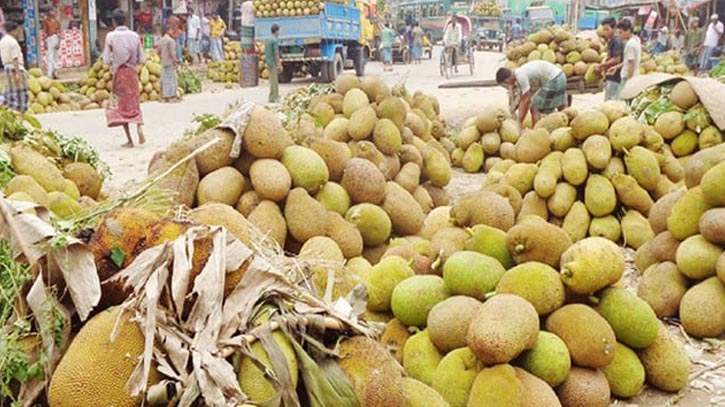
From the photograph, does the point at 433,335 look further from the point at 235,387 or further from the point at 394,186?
the point at 394,186

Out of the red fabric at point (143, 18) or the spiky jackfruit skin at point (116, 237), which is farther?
the red fabric at point (143, 18)

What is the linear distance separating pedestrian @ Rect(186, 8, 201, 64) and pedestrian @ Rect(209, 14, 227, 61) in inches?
20.4

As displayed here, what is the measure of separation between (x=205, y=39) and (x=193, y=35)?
1.27 metres

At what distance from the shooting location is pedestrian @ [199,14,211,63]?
855 inches

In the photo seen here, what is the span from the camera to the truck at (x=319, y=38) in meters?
16.7

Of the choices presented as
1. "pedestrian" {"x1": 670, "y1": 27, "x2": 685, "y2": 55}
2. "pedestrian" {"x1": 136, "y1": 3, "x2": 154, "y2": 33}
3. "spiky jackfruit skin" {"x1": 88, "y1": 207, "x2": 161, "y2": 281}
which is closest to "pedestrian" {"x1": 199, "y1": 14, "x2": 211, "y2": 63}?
"pedestrian" {"x1": 136, "y1": 3, "x2": 154, "y2": 33}

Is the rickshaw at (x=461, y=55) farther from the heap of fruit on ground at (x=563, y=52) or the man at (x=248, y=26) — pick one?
the heap of fruit on ground at (x=563, y=52)

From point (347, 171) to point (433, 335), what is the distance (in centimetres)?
170

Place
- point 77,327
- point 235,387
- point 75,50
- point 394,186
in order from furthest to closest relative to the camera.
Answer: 1. point 75,50
2. point 394,186
3. point 77,327
4. point 235,387

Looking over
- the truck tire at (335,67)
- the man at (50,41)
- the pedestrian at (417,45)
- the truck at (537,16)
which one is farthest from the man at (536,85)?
the truck at (537,16)

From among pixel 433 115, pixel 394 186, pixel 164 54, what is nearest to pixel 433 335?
Answer: pixel 394 186

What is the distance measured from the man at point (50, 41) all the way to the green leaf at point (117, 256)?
51.8 ft

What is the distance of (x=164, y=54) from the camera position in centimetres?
1402

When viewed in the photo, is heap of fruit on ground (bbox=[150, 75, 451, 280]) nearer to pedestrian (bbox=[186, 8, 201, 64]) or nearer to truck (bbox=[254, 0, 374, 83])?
truck (bbox=[254, 0, 374, 83])
